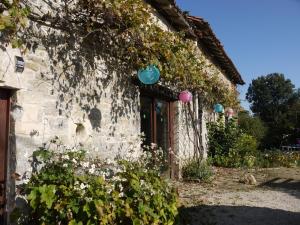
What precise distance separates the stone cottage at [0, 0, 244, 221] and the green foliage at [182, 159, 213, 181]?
1473 mm

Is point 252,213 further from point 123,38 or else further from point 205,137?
point 205,137

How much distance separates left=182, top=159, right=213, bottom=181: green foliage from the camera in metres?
9.00

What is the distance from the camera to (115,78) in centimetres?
623

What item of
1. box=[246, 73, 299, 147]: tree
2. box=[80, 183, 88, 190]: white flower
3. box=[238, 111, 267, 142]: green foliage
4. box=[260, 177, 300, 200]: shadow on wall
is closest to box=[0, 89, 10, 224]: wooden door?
box=[80, 183, 88, 190]: white flower

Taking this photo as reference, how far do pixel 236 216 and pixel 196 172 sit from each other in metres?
3.20

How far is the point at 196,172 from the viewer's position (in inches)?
355

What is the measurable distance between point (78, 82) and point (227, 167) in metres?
8.09

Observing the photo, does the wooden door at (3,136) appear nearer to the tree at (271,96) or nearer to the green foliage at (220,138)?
the green foliage at (220,138)

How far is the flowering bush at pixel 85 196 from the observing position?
392 centimetres

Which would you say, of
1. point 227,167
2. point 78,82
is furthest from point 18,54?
point 227,167

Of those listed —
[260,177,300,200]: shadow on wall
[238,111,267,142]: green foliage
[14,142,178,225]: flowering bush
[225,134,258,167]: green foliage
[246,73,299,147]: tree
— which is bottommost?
[260,177,300,200]: shadow on wall

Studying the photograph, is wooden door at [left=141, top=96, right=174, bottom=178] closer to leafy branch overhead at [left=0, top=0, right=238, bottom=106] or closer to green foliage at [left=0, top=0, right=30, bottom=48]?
leafy branch overhead at [left=0, top=0, right=238, bottom=106]

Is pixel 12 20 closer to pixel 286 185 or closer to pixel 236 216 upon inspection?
pixel 236 216

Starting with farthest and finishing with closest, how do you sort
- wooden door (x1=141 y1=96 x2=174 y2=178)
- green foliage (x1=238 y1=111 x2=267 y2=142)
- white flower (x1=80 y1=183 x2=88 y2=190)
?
1. green foliage (x1=238 y1=111 x2=267 y2=142)
2. wooden door (x1=141 y1=96 x2=174 y2=178)
3. white flower (x1=80 y1=183 x2=88 y2=190)
